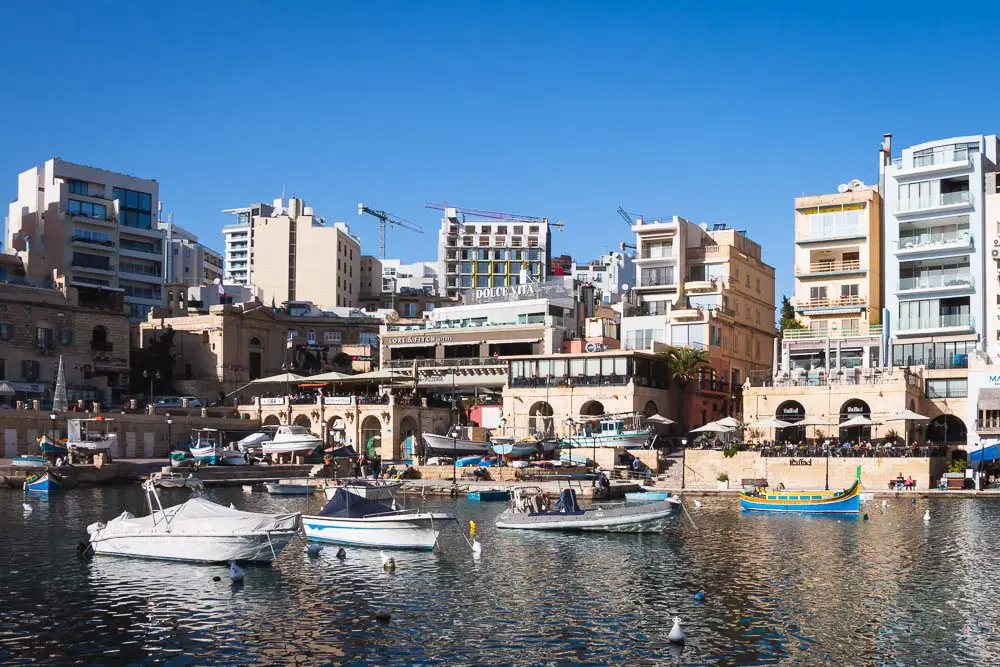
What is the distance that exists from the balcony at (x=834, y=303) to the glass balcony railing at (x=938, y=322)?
3.66 m

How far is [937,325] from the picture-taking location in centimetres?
7700

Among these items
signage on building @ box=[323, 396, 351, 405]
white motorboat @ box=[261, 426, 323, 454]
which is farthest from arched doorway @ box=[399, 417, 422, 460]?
white motorboat @ box=[261, 426, 323, 454]

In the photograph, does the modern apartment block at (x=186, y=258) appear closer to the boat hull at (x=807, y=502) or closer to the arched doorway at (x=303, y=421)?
the arched doorway at (x=303, y=421)

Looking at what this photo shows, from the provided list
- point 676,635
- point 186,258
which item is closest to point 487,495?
point 676,635

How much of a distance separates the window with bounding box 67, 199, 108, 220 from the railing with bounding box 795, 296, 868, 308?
64.8m

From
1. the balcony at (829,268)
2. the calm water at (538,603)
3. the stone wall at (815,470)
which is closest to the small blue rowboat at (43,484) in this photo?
the calm water at (538,603)

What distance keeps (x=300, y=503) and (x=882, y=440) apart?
117 ft

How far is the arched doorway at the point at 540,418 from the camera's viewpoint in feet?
280

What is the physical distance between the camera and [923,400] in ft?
247

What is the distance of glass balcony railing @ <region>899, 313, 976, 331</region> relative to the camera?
76.2 metres

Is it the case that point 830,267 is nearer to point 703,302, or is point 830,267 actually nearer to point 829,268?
point 829,268

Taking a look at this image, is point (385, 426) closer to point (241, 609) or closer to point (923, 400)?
point (923, 400)

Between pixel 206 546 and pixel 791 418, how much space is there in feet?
163

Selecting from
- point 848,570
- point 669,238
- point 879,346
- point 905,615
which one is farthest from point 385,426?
point 905,615
